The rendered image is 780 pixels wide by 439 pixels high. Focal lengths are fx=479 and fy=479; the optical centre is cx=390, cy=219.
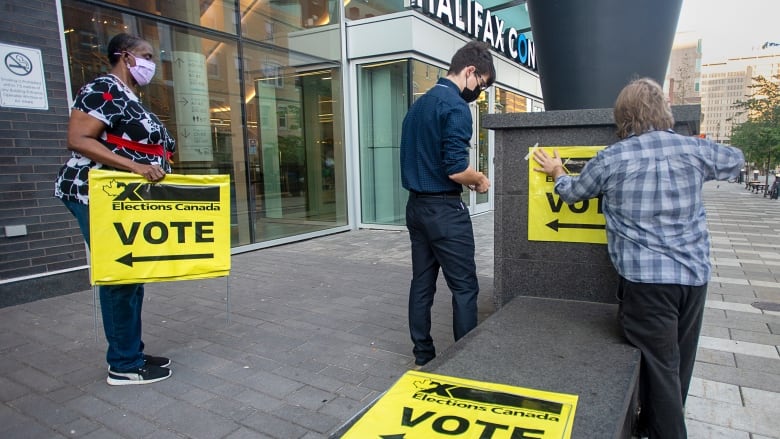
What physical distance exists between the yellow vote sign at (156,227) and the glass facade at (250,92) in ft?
10.8

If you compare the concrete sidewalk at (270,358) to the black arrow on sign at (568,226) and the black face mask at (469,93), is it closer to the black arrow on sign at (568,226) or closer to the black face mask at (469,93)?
the black arrow on sign at (568,226)

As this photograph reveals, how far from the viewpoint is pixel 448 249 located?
2889 mm

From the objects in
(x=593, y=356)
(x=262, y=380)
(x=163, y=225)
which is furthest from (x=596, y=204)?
(x=163, y=225)

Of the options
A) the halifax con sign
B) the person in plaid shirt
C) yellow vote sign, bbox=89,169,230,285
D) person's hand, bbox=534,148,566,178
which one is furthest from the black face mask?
the halifax con sign

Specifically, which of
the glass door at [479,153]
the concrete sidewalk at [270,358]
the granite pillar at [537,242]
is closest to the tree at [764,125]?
the glass door at [479,153]

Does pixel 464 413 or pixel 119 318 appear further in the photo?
pixel 119 318

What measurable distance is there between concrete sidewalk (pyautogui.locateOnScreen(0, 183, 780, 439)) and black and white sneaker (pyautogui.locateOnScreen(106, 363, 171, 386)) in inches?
2.0

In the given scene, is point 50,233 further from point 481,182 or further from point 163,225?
point 481,182

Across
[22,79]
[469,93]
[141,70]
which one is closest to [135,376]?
[141,70]

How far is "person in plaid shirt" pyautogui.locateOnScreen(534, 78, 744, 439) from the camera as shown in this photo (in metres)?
2.07

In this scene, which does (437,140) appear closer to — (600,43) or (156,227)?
(600,43)

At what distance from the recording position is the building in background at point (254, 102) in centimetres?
486

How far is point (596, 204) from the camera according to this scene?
Answer: 2.96 metres

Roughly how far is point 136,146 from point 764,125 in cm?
2615
